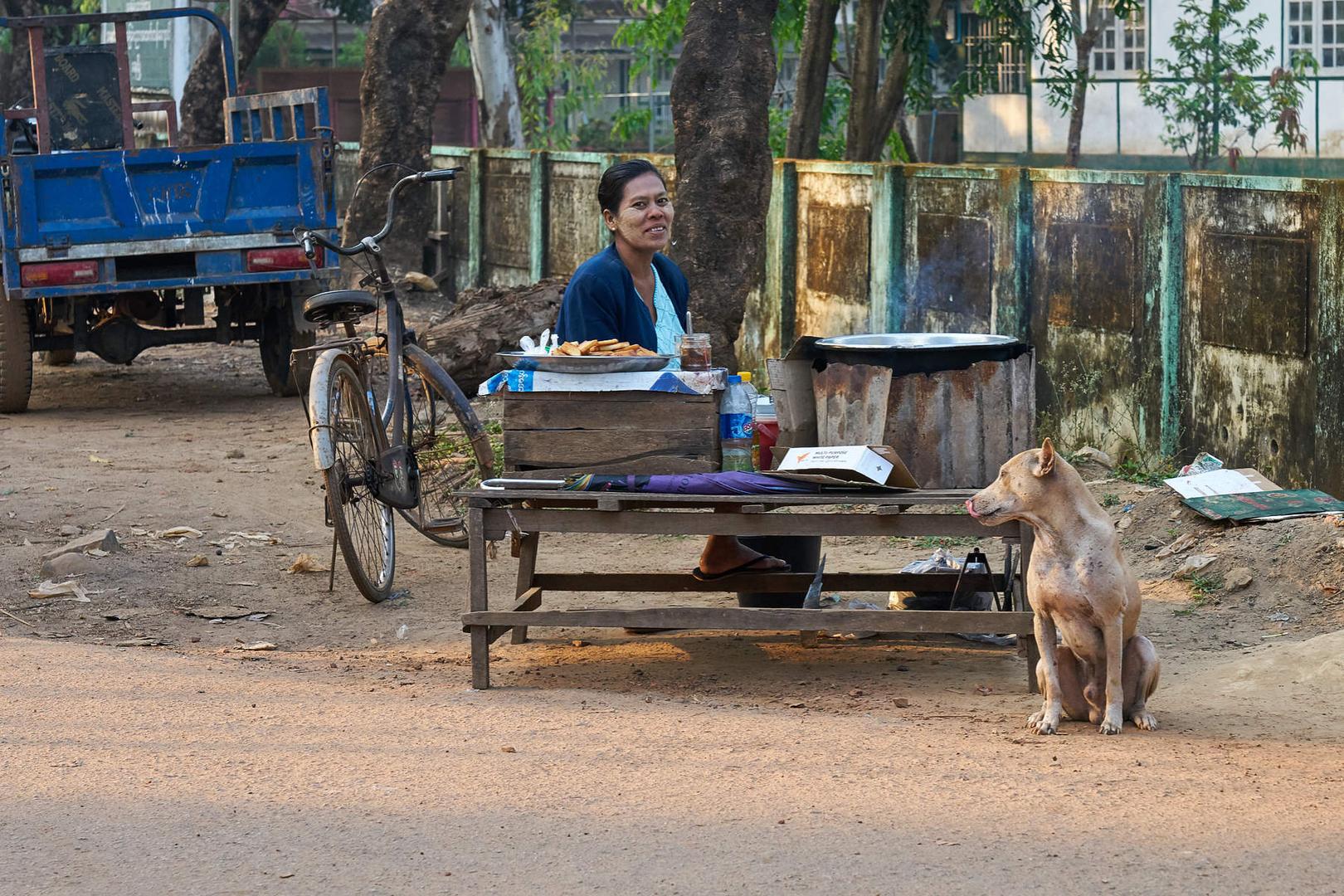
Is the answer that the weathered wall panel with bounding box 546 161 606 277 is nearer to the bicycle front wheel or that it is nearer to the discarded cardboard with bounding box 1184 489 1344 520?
the bicycle front wheel

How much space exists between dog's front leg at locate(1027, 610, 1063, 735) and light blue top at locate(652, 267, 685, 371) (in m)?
1.65

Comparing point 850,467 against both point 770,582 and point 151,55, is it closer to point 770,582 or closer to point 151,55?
point 770,582

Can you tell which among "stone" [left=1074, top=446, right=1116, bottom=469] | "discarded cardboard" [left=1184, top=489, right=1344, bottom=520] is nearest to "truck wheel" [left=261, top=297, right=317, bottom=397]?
"stone" [left=1074, top=446, right=1116, bottom=469]

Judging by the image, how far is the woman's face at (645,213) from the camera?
573cm

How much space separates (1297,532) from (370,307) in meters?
3.91

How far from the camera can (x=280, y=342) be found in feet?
40.5

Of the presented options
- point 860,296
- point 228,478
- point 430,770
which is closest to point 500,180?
point 860,296

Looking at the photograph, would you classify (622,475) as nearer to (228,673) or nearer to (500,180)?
(228,673)

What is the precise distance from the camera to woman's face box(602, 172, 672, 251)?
18.8 feet

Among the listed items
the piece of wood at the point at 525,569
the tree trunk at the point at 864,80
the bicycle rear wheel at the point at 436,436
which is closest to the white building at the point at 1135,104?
the tree trunk at the point at 864,80

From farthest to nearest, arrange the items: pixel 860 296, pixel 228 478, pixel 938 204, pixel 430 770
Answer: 1. pixel 860 296
2. pixel 938 204
3. pixel 228 478
4. pixel 430 770

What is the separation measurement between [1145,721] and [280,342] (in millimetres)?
8731

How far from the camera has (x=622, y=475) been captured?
208 inches

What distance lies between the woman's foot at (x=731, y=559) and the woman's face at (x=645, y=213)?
112 cm
